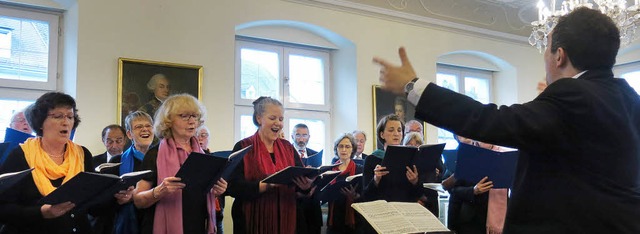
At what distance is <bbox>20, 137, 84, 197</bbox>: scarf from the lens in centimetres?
251

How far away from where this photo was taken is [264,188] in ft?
10.0

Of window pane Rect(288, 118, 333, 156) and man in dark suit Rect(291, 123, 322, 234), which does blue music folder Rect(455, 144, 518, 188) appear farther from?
window pane Rect(288, 118, 333, 156)

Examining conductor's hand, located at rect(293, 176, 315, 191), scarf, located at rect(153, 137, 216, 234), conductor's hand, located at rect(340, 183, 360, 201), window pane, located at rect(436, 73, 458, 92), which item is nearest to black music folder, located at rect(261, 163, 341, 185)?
conductor's hand, located at rect(293, 176, 315, 191)

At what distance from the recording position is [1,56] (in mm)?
5176

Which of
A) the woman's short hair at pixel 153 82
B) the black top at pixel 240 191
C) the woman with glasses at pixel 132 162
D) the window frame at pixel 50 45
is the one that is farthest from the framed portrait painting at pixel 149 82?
the black top at pixel 240 191

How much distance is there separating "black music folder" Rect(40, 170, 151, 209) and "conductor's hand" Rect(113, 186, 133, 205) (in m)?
0.12

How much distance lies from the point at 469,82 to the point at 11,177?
24.2 ft

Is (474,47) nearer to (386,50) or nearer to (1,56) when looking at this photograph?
(386,50)

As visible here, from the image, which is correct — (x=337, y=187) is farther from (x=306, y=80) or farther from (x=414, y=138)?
(x=306, y=80)

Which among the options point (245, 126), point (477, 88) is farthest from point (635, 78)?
point (245, 126)

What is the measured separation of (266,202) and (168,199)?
2.17 feet

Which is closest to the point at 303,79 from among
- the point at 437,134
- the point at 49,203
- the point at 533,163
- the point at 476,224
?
the point at 437,134

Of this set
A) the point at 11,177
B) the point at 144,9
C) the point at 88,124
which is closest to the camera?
the point at 11,177

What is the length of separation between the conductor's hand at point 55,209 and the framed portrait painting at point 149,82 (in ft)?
9.59
